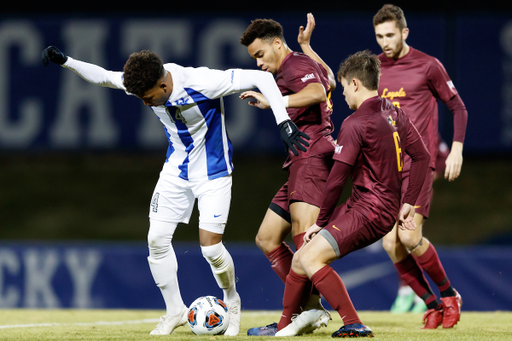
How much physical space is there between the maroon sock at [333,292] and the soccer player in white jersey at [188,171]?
2.81 feet

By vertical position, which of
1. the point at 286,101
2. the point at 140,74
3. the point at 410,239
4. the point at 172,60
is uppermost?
the point at 140,74

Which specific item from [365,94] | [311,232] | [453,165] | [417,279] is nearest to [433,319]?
[417,279]

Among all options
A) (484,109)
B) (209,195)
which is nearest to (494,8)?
(484,109)

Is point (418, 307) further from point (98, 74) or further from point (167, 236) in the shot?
point (98, 74)

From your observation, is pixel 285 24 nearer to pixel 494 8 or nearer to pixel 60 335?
pixel 494 8

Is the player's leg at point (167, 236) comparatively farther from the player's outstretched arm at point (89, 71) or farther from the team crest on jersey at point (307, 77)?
the team crest on jersey at point (307, 77)

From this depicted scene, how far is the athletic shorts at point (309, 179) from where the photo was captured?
4.45m

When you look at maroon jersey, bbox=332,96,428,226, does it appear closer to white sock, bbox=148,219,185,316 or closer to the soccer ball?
the soccer ball

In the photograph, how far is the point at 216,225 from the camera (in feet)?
14.6

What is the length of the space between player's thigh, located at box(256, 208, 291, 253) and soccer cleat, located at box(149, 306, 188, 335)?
0.74 m

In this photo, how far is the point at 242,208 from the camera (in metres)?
12.9

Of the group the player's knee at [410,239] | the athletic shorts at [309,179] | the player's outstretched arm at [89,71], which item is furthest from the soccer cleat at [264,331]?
the player's outstretched arm at [89,71]

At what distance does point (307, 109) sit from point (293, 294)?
52.4 inches

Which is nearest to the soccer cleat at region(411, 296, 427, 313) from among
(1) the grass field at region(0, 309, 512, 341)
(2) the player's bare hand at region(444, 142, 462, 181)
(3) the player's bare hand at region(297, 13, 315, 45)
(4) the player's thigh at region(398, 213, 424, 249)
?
(1) the grass field at region(0, 309, 512, 341)
